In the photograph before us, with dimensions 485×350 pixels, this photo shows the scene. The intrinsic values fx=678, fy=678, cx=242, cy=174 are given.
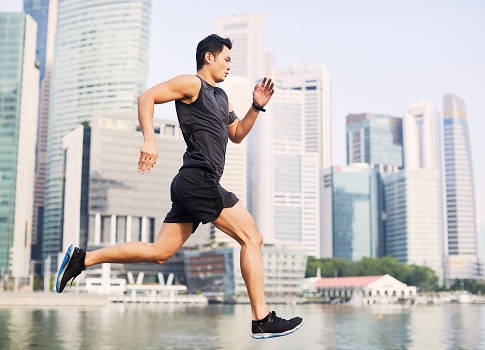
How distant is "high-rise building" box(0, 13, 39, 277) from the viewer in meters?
162

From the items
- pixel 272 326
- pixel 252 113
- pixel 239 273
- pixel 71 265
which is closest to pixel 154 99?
pixel 252 113

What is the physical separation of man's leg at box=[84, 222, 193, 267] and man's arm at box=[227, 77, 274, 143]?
3.56 feet

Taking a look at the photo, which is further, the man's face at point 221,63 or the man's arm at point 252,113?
the man's arm at point 252,113

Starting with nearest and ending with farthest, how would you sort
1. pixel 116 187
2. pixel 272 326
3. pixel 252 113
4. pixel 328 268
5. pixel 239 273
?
pixel 272 326, pixel 252 113, pixel 239 273, pixel 116 187, pixel 328 268

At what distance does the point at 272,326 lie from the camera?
19.6ft

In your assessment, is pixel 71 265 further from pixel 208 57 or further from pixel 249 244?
pixel 208 57

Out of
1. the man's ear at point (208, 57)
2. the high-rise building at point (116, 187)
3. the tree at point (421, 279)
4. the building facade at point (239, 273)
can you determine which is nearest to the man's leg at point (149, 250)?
the man's ear at point (208, 57)

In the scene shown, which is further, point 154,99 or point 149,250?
point 149,250

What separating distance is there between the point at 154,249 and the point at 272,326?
1267 mm

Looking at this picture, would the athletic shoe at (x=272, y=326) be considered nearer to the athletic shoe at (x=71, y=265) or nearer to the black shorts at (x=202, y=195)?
the black shorts at (x=202, y=195)

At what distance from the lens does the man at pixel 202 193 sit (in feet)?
19.4

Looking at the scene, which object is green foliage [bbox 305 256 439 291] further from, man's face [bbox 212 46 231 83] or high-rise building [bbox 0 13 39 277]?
man's face [bbox 212 46 231 83]

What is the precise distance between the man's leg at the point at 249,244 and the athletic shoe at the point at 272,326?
5 centimetres

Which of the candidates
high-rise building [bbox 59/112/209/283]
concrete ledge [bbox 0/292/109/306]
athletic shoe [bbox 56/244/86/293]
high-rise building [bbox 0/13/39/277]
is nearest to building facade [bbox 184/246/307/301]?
high-rise building [bbox 59/112/209/283]
